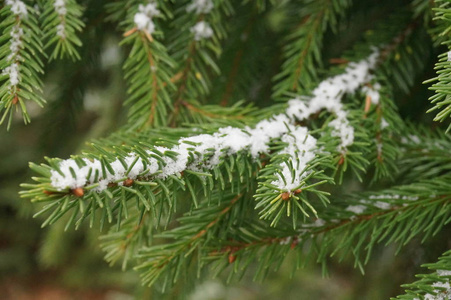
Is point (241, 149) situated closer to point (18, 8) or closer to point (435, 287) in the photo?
point (435, 287)

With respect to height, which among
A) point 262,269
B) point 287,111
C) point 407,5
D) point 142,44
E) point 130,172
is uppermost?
point 407,5

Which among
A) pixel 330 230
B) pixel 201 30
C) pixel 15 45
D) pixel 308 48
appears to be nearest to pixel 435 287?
pixel 330 230

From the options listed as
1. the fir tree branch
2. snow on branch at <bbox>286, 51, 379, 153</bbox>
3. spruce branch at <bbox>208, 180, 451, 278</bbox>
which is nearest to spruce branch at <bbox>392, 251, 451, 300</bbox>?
the fir tree branch

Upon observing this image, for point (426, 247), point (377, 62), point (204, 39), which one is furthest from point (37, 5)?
point (426, 247)

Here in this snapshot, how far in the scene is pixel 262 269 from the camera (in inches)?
32.2

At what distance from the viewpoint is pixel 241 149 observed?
673mm

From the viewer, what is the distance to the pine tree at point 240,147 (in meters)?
0.56

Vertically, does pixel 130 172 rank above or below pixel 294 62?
below

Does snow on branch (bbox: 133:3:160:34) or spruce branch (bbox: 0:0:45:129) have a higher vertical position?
snow on branch (bbox: 133:3:160:34)

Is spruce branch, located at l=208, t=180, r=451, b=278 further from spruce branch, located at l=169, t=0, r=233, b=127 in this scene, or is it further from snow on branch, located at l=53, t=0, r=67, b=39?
snow on branch, located at l=53, t=0, r=67, b=39

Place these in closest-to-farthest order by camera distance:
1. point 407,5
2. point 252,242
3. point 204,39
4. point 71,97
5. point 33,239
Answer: point 252,242 → point 204,39 → point 407,5 → point 71,97 → point 33,239

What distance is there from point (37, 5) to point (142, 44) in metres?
0.22

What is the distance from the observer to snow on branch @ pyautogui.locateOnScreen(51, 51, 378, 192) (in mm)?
515

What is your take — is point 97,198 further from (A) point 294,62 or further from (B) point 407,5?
(B) point 407,5
